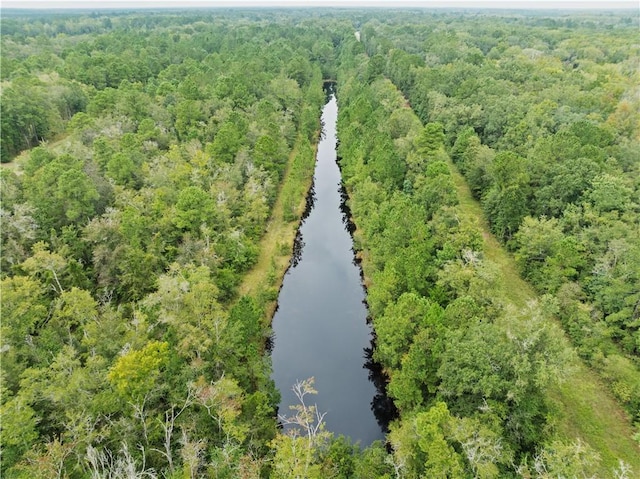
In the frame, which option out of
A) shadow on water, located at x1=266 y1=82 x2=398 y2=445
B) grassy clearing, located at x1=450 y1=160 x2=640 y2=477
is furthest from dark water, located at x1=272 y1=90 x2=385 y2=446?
grassy clearing, located at x1=450 y1=160 x2=640 y2=477

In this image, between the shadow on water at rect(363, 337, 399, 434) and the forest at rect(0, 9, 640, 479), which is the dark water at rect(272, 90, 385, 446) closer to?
the shadow on water at rect(363, 337, 399, 434)

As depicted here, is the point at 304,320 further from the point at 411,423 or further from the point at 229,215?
the point at 411,423

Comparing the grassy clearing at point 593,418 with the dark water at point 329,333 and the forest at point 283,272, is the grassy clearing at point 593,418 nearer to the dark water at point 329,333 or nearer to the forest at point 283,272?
the forest at point 283,272

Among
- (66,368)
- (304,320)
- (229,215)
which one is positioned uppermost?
(66,368)

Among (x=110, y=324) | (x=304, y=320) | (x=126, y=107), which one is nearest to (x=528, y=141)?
(x=304, y=320)

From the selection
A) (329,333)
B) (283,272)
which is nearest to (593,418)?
(329,333)

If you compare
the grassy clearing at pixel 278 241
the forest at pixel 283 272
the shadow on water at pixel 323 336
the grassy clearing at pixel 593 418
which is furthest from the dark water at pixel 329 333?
the grassy clearing at pixel 593 418
